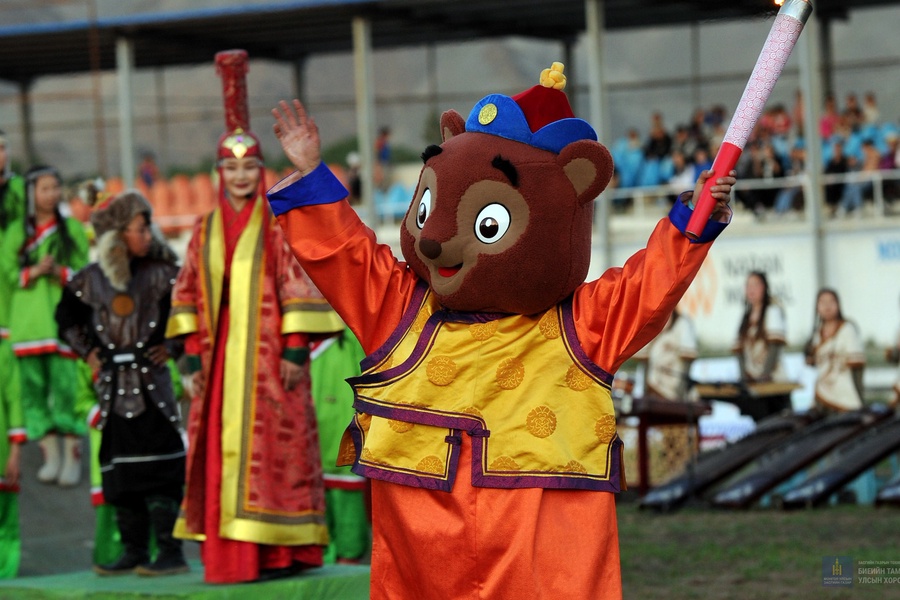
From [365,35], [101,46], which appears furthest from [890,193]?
[101,46]

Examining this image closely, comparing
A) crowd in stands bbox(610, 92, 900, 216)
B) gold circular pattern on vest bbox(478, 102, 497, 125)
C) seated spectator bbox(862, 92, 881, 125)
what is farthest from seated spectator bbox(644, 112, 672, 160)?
gold circular pattern on vest bbox(478, 102, 497, 125)

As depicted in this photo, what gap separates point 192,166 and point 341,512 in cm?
1693

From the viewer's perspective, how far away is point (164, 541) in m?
6.37

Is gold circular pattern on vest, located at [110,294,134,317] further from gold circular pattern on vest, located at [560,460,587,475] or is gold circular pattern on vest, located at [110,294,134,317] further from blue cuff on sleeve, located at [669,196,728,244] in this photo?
blue cuff on sleeve, located at [669,196,728,244]

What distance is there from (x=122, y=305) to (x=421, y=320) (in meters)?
2.66

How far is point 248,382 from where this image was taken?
5883 mm

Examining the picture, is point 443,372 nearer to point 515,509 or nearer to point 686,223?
point 515,509

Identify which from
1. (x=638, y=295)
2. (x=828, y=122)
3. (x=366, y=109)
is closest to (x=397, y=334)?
(x=638, y=295)

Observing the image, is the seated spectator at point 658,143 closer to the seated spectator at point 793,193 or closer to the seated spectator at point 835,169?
the seated spectator at point 793,193

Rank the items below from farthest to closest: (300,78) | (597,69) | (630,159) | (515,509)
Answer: (300,78) → (630,159) → (597,69) → (515,509)

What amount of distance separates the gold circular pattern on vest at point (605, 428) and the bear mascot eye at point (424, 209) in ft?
2.45

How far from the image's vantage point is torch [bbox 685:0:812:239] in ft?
12.8

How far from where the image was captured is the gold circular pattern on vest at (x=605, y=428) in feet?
13.4

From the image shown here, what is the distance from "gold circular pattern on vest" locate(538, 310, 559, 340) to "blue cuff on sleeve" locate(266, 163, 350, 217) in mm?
672
